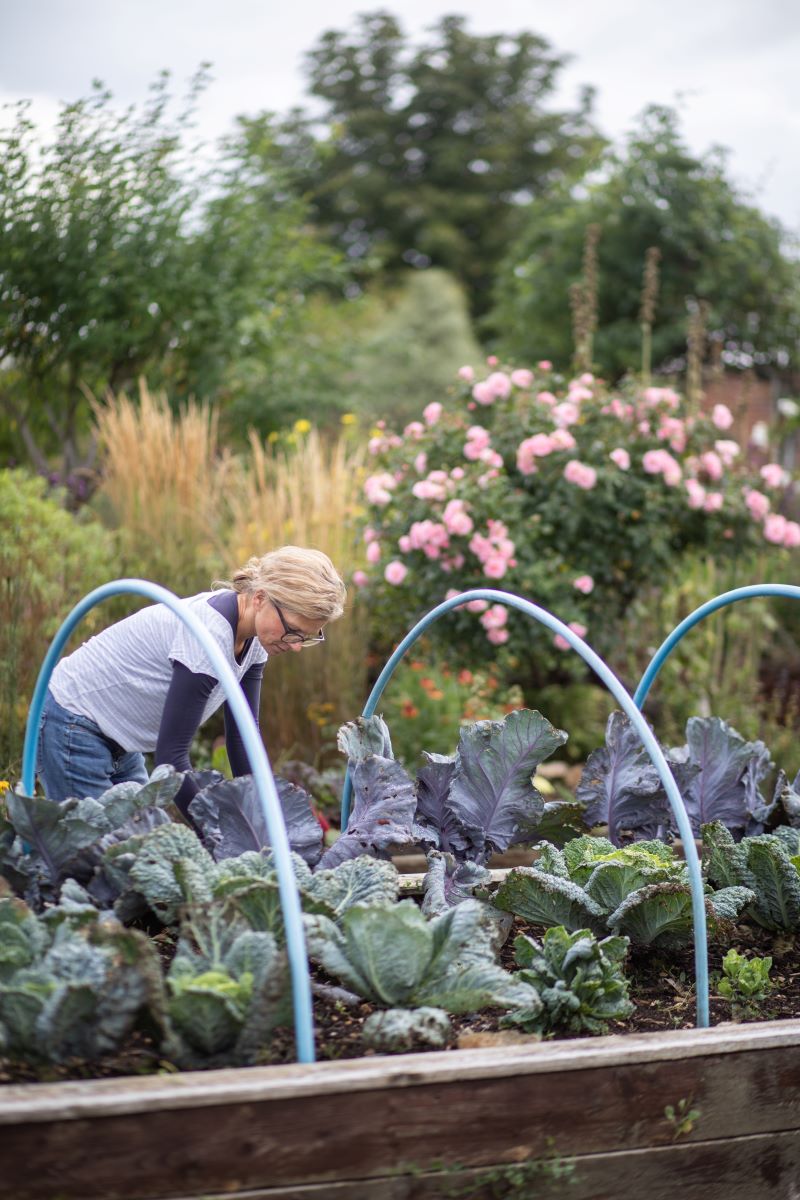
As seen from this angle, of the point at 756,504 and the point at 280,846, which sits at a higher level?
the point at 280,846

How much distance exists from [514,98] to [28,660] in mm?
24571

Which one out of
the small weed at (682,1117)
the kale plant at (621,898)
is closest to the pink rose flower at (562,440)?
the kale plant at (621,898)

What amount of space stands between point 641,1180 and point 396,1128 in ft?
1.64

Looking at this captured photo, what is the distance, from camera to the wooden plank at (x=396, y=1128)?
5.13 feet

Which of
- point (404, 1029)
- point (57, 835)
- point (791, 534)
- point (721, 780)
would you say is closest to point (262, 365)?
point (791, 534)

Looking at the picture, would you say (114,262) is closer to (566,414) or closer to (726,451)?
(566,414)

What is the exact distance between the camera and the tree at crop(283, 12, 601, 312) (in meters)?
23.2

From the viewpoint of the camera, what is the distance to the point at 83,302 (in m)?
6.55

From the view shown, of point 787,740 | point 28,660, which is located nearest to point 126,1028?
point 28,660

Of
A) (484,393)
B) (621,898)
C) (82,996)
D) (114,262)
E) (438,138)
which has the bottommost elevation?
(621,898)

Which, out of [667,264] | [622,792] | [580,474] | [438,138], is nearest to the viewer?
[622,792]

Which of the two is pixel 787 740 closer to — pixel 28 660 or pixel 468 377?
Result: pixel 468 377

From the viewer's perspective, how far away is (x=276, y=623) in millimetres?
2592

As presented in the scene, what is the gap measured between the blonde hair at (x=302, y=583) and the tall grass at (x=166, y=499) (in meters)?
2.35
